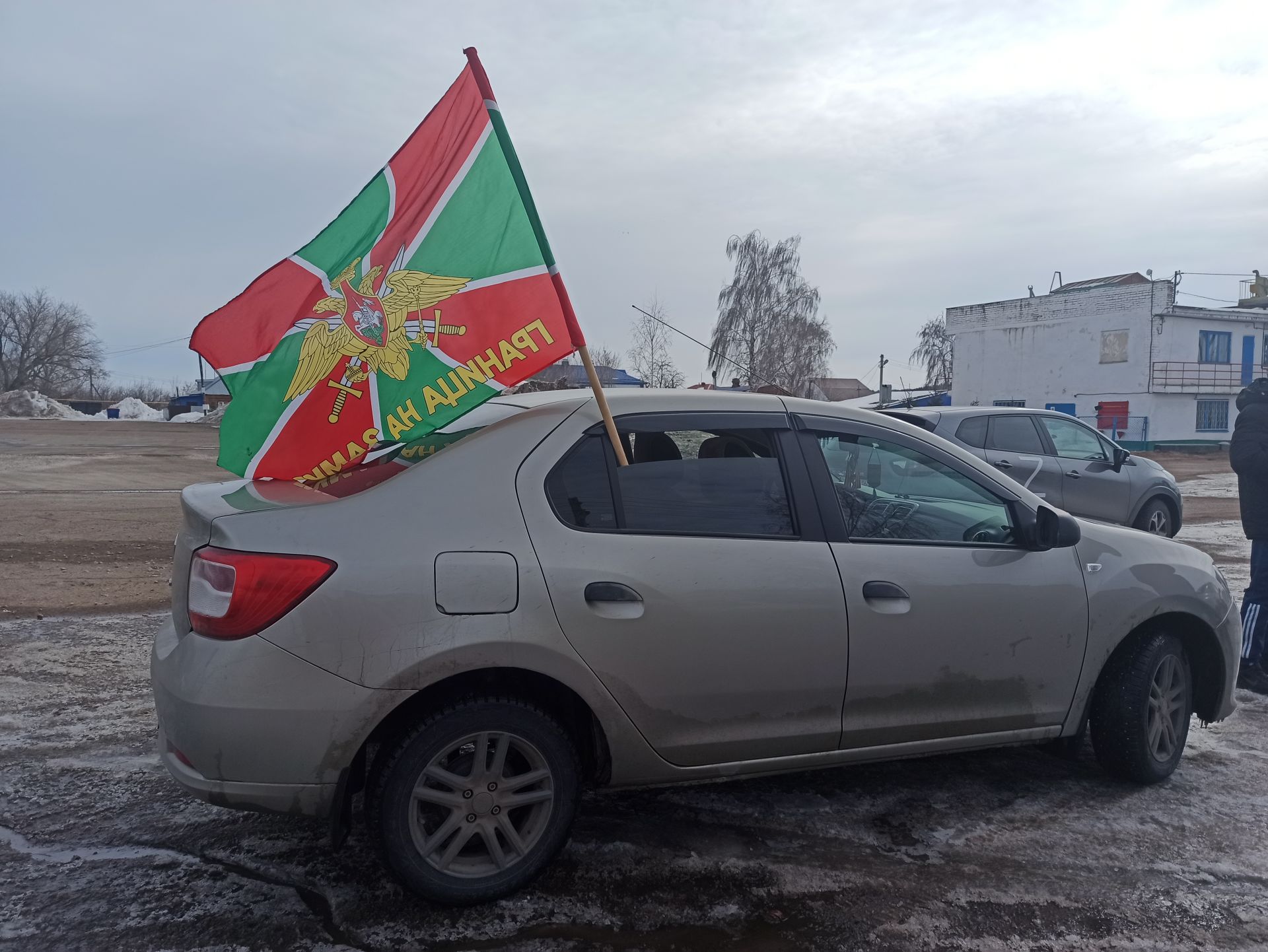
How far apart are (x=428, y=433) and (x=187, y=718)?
1.22 metres

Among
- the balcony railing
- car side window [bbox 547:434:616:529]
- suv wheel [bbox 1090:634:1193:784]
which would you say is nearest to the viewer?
car side window [bbox 547:434:616:529]

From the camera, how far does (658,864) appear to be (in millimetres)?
3547

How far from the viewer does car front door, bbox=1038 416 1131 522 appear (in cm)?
1080

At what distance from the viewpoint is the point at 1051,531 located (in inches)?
153

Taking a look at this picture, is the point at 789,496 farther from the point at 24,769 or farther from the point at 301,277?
the point at 24,769

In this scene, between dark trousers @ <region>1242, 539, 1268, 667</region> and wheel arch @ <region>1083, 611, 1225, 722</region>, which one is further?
dark trousers @ <region>1242, 539, 1268, 667</region>

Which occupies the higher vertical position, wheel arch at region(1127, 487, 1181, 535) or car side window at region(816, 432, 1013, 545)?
car side window at region(816, 432, 1013, 545)

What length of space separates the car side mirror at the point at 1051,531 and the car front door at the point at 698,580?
940 mm

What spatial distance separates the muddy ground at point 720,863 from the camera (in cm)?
309

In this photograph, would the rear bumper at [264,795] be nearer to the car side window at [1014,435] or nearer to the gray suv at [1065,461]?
the gray suv at [1065,461]

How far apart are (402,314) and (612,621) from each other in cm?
138

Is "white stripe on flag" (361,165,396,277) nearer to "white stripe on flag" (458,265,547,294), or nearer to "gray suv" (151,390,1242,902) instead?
"white stripe on flag" (458,265,547,294)

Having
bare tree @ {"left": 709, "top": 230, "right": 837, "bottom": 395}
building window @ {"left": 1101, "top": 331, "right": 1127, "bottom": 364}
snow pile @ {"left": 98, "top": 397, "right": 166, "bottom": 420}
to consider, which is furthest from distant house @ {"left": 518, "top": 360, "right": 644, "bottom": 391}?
snow pile @ {"left": 98, "top": 397, "right": 166, "bottom": 420}

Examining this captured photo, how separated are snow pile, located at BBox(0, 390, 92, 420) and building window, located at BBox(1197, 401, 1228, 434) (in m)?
53.9
